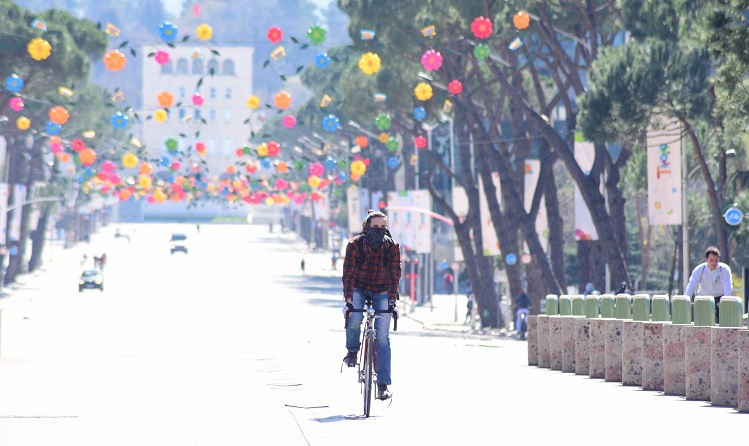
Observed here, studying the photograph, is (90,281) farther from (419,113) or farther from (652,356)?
(652,356)

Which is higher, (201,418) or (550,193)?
(550,193)

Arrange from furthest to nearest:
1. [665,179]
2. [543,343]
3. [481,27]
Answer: [481,27] → [665,179] → [543,343]

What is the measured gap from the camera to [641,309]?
62.0ft

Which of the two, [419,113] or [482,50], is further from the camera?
[419,113]

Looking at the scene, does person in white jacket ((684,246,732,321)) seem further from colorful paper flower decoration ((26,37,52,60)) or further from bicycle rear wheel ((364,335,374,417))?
colorful paper flower decoration ((26,37,52,60))

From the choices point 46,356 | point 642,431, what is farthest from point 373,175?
point 642,431

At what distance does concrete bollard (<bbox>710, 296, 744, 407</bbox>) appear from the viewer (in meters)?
15.7

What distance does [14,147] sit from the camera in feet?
261

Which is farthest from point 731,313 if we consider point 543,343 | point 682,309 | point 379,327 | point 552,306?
point 552,306

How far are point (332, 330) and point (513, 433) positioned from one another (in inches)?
1243

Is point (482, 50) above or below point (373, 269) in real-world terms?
above

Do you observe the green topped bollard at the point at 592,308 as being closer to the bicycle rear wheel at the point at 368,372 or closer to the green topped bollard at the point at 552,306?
the green topped bollard at the point at 552,306

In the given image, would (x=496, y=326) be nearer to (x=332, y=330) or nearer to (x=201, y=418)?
(x=332, y=330)

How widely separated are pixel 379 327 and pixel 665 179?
877 inches
